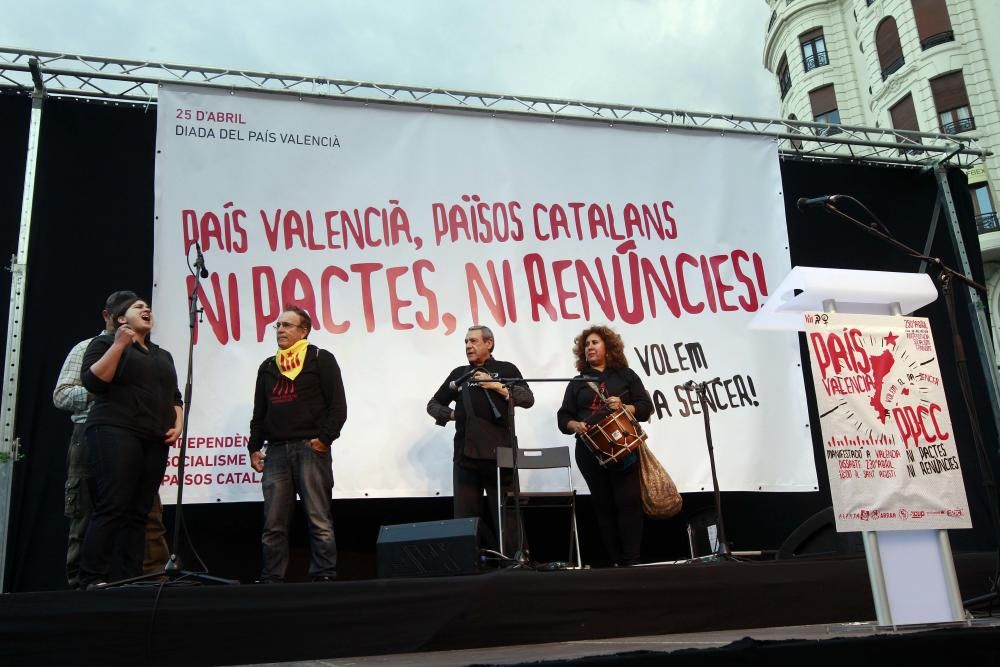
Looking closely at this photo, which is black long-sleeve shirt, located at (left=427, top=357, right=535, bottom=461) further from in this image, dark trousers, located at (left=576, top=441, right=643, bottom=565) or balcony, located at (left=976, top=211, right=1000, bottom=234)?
balcony, located at (left=976, top=211, right=1000, bottom=234)

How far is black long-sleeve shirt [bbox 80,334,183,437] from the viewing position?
3.45 metres

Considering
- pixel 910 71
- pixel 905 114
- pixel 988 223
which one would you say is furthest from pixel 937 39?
pixel 988 223

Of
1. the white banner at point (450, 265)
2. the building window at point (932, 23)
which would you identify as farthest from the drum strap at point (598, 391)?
the building window at point (932, 23)

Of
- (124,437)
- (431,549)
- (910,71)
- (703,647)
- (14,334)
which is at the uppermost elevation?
(910,71)

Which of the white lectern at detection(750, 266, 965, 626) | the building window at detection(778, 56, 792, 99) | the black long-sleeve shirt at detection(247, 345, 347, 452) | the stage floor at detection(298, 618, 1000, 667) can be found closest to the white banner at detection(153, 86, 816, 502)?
the black long-sleeve shirt at detection(247, 345, 347, 452)

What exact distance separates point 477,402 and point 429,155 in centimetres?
176

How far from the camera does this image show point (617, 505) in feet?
15.1

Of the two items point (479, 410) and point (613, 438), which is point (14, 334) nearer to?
point (479, 410)

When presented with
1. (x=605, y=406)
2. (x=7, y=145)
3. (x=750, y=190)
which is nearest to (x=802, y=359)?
(x=750, y=190)

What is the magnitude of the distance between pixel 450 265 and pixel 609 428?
5.17 ft

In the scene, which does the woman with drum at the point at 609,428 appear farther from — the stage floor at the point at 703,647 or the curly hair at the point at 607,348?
the stage floor at the point at 703,647

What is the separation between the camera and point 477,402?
15.6 feet

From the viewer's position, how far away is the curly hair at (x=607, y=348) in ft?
16.5

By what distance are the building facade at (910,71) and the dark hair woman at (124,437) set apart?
555 inches
